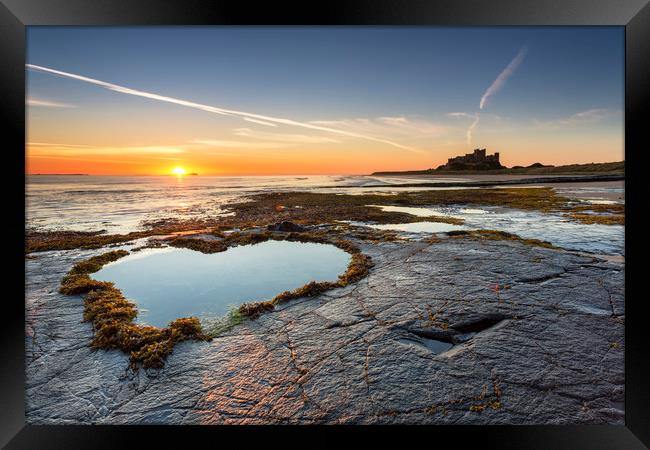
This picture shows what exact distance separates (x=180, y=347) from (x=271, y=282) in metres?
3.16

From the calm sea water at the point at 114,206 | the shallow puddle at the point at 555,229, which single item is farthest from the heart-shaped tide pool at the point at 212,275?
the shallow puddle at the point at 555,229

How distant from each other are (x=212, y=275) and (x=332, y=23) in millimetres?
7120

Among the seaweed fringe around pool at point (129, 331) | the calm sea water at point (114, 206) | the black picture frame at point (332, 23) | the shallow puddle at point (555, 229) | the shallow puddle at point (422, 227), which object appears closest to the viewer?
the black picture frame at point (332, 23)

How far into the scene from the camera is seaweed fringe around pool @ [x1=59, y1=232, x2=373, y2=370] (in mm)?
4609

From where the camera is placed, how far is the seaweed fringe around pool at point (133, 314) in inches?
181

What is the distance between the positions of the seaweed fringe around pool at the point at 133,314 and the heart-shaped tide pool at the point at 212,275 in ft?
0.98

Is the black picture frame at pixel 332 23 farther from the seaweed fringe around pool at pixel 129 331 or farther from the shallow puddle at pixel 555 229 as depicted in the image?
the shallow puddle at pixel 555 229

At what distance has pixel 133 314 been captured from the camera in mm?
5824

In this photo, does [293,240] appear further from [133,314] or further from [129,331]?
[129,331]

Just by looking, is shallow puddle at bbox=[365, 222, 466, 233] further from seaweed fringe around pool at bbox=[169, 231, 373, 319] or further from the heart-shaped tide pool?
the heart-shaped tide pool

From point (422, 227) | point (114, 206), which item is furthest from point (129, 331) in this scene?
point (114, 206)

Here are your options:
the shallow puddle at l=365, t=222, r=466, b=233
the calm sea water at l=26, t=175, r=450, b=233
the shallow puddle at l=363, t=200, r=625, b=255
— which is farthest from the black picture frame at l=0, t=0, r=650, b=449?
the shallow puddle at l=365, t=222, r=466, b=233
